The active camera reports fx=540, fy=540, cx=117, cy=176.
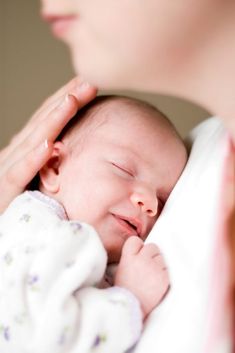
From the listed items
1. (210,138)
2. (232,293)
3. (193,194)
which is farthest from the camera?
(210,138)

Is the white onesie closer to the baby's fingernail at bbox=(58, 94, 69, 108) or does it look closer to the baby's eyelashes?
the baby's eyelashes

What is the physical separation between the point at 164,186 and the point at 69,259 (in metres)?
0.22

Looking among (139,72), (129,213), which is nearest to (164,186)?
(129,213)

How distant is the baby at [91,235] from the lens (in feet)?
2.10

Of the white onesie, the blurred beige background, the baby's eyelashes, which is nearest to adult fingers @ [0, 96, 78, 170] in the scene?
the baby's eyelashes

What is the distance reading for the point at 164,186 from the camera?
84 centimetres

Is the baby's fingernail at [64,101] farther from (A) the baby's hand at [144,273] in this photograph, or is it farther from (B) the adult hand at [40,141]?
(A) the baby's hand at [144,273]

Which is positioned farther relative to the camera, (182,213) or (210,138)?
(210,138)

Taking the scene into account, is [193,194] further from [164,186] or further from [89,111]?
[89,111]

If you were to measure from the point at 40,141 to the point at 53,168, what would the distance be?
2.0 inches

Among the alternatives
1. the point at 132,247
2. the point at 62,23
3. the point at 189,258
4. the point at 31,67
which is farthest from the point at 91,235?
the point at 31,67

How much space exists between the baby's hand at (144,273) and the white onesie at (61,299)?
19mm

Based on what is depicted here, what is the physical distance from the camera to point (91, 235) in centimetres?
72

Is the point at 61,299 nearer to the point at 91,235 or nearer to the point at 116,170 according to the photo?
the point at 91,235
